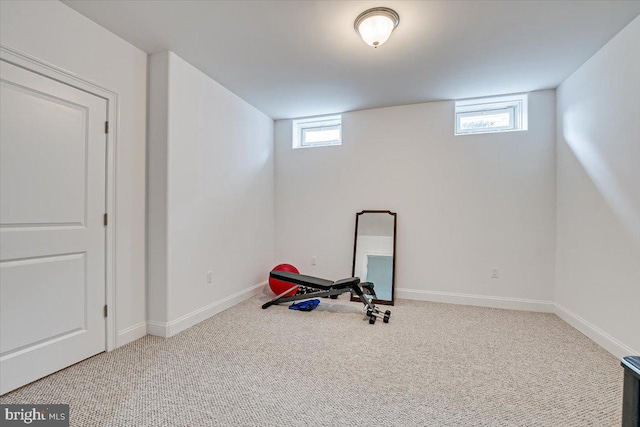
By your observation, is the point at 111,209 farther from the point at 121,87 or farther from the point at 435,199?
the point at 435,199

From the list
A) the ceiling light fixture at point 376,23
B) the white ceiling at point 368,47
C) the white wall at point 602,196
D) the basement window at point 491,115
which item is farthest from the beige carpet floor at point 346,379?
the white ceiling at point 368,47

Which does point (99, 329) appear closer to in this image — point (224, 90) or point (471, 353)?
point (224, 90)

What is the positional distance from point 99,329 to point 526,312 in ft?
13.7

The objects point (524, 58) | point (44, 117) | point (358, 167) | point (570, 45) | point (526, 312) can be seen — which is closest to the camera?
point (44, 117)

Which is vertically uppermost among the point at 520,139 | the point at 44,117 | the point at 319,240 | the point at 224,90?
the point at 224,90

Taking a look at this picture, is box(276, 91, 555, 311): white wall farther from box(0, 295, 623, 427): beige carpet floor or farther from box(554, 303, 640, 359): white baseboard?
box(0, 295, 623, 427): beige carpet floor

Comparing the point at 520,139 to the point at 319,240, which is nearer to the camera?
the point at 520,139

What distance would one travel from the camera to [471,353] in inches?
92.5

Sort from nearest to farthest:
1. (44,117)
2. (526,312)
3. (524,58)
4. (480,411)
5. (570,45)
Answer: (480,411) → (44,117) → (570,45) → (524,58) → (526,312)

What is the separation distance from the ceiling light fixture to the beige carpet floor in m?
2.38

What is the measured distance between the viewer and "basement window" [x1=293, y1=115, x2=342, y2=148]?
14.1ft

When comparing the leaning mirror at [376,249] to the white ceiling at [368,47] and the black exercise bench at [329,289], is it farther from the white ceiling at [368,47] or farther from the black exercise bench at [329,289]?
the white ceiling at [368,47]

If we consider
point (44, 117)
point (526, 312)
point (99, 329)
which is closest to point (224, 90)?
point (44, 117)

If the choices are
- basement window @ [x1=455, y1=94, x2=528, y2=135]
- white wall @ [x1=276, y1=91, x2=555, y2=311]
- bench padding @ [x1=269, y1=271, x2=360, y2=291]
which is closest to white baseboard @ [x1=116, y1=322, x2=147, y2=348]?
bench padding @ [x1=269, y1=271, x2=360, y2=291]
